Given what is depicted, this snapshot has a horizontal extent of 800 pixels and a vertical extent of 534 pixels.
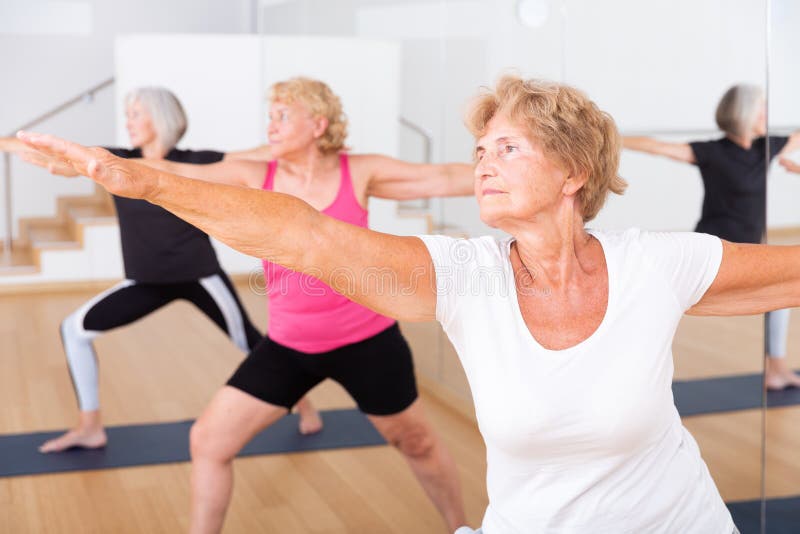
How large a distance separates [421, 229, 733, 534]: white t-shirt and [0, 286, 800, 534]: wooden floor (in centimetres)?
113

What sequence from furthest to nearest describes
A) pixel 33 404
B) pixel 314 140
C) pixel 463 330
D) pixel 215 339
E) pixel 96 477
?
pixel 215 339
pixel 33 404
pixel 96 477
pixel 314 140
pixel 463 330

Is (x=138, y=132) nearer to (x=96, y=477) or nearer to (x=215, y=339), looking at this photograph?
(x=96, y=477)

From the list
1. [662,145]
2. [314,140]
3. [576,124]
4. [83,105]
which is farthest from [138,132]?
[83,105]

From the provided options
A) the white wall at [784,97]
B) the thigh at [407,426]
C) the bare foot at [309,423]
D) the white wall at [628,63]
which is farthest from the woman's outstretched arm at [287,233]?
the bare foot at [309,423]

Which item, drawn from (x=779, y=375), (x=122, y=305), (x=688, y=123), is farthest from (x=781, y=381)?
(x=122, y=305)

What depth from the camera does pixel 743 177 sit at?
100 inches

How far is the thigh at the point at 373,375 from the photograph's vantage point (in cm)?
257

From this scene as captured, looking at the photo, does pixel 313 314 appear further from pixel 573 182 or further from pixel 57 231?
pixel 57 231

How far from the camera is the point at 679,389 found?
292cm

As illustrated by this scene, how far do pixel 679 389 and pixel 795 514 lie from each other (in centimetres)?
48

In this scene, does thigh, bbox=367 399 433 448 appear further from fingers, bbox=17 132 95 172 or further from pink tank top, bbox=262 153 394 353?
fingers, bbox=17 132 95 172

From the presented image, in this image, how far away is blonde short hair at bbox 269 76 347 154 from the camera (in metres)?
2.74

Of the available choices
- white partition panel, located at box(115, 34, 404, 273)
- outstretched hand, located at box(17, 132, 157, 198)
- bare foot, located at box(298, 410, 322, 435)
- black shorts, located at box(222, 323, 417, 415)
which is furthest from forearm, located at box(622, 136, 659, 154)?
white partition panel, located at box(115, 34, 404, 273)

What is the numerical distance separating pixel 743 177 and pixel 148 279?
1.99 metres
